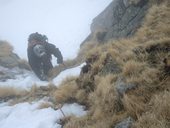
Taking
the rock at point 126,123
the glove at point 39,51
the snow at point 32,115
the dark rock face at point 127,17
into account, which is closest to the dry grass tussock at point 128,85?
the rock at point 126,123

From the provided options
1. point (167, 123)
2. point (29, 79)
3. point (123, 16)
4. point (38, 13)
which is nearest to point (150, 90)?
point (167, 123)

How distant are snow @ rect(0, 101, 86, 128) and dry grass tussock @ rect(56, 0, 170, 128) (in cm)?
40

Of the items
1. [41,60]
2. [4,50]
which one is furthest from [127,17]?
[4,50]

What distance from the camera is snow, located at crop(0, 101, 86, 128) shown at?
7035 mm

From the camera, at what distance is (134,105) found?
5.28 metres

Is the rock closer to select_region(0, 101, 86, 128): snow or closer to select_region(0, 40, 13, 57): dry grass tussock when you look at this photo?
select_region(0, 101, 86, 128): snow

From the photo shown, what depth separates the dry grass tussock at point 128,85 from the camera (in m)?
4.79

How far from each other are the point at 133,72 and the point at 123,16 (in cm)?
605

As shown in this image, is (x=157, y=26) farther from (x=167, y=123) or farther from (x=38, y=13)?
(x=38, y=13)

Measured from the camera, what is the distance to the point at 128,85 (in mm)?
5883

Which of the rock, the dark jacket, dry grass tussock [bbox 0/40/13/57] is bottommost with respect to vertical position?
the rock

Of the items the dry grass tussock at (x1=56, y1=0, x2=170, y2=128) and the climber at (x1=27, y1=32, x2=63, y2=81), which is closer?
the dry grass tussock at (x1=56, y1=0, x2=170, y2=128)

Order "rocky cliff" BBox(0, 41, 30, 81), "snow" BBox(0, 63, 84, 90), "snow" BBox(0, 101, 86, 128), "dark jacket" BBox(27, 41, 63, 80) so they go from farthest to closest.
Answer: "dark jacket" BBox(27, 41, 63, 80) < "rocky cliff" BBox(0, 41, 30, 81) < "snow" BBox(0, 63, 84, 90) < "snow" BBox(0, 101, 86, 128)

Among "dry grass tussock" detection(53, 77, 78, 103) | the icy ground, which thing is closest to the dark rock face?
"dry grass tussock" detection(53, 77, 78, 103)
